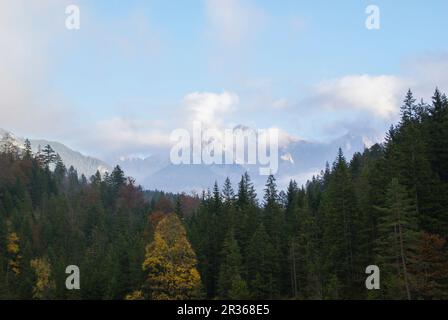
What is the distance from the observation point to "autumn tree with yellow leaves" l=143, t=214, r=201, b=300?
4722 cm

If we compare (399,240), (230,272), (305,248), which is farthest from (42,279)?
(399,240)

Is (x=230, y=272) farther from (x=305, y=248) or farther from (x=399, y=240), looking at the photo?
(x=399, y=240)

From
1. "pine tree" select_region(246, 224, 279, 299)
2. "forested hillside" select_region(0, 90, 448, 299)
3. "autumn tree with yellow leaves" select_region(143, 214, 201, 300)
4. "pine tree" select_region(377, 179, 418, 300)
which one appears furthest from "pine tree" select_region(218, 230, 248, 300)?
"pine tree" select_region(377, 179, 418, 300)

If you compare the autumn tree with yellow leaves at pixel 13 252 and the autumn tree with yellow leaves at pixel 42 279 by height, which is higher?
the autumn tree with yellow leaves at pixel 13 252

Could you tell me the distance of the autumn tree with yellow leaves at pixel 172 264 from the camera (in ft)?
155

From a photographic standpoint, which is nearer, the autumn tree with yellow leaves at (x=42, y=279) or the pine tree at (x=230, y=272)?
the pine tree at (x=230, y=272)

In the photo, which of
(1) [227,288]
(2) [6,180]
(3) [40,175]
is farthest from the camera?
(3) [40,175]

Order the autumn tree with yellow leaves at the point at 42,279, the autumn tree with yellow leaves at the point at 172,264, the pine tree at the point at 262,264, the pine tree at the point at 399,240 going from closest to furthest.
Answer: the pine tree at the point at 399,240 < the autumn tree with yellow leaves at the point at 172,264 < the pine tree at the point at 262,264 < the autumn tree with yellow leaves at the point at 42,279

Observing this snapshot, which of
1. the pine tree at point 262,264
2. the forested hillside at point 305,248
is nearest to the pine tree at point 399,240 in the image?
the forested hillside at point 305,248

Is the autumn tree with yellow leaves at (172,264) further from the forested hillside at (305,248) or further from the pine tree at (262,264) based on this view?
the pine tree at (262,264)
